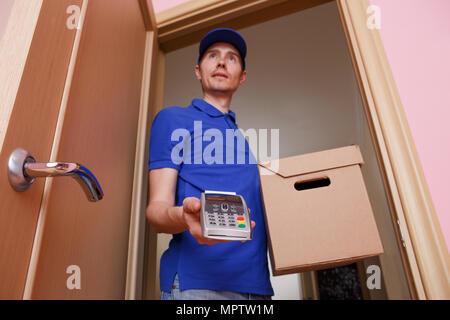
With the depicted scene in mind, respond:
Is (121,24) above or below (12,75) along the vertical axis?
above

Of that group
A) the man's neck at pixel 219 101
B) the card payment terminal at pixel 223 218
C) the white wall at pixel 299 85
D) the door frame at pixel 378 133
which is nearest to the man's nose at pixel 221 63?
the man's neck at pixel 219 101

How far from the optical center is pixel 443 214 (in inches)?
29.0

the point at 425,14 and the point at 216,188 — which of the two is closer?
the point at 216,188

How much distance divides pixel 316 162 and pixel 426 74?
42cm

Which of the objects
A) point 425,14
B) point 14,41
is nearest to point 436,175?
point 425,14

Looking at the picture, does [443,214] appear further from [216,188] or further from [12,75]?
[12,75]

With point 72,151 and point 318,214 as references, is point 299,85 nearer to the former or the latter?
point 318,214

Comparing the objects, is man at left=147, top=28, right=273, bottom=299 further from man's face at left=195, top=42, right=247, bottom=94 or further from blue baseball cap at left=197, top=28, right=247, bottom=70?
blue baseball cap at left=197, top=28, right=247, bottom=70

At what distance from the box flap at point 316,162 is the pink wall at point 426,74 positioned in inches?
7.5

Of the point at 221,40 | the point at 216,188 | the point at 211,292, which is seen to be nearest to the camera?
the point at 211,292

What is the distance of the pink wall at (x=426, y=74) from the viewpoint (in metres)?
0.77

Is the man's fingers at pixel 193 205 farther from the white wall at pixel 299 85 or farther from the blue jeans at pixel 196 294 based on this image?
the white wall at pixel 299 85

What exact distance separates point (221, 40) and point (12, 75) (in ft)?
2.74
